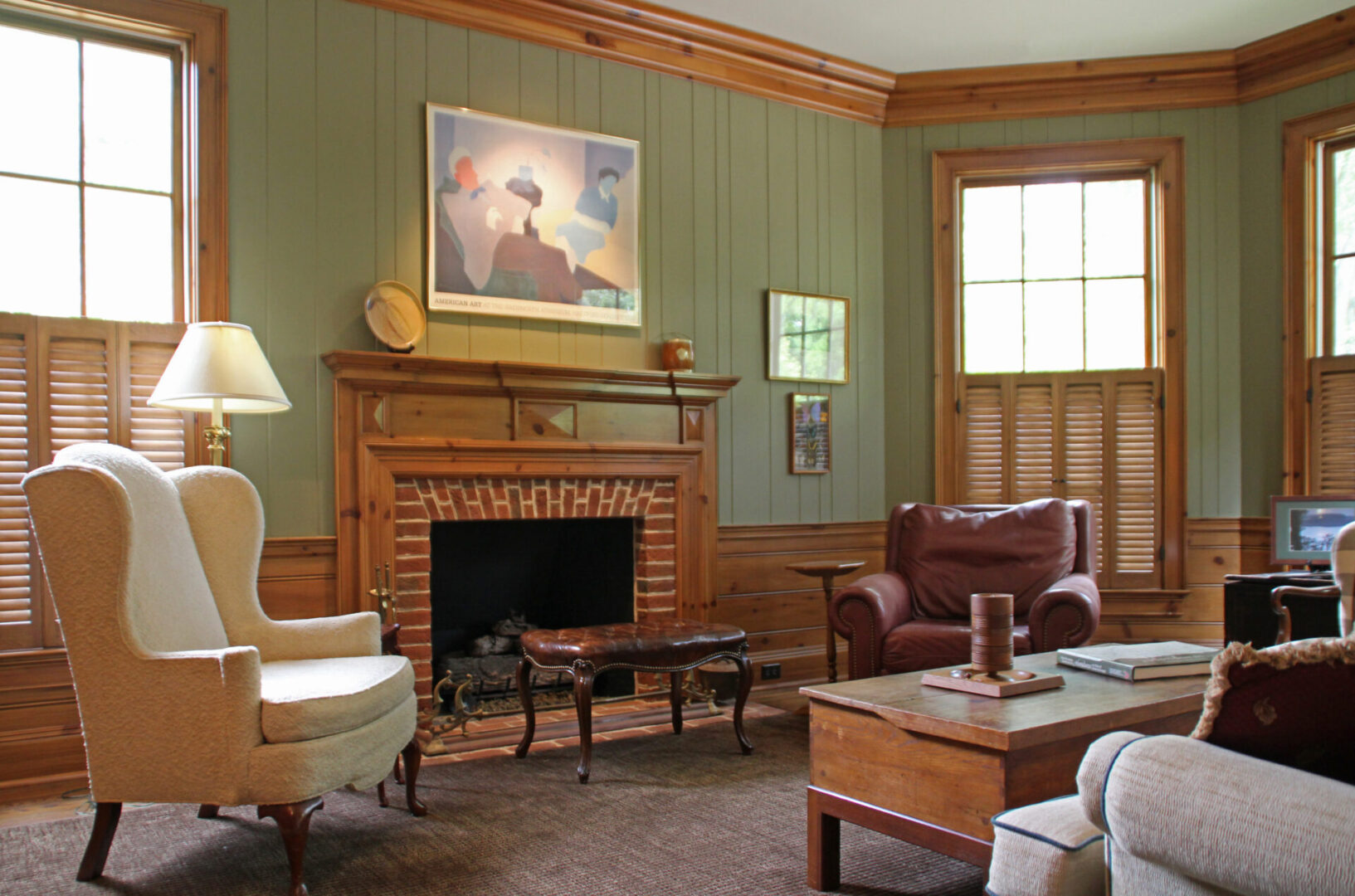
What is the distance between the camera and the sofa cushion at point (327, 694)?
2.46 meters

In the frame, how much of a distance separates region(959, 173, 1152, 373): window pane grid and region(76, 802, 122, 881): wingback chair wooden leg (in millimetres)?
4678

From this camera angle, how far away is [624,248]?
15.8 feet

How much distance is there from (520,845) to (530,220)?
2.82 meters

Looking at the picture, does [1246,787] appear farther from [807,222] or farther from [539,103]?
[807,222]

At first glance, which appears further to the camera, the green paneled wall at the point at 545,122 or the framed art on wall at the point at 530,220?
the framed art on wall at the point at 530,220

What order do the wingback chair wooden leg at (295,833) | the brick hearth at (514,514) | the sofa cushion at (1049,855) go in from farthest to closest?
the brick hearth at (514,514) → the wingback chair wooden leg at (295,833) → the sofa cushion at (1049,855)

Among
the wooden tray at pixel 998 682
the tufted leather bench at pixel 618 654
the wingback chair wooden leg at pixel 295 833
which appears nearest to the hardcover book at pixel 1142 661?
the wooden tray at pixel 998 682

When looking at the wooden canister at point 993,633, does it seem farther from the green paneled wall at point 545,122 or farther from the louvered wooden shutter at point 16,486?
the louvered wooden shutter at point 16,486

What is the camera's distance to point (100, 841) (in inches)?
101

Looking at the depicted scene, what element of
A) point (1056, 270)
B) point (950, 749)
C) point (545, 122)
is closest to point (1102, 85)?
point (1056, 270)

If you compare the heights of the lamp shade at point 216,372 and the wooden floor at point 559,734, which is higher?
the lamp shade at point 216,372

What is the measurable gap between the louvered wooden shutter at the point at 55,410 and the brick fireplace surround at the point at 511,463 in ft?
2.19

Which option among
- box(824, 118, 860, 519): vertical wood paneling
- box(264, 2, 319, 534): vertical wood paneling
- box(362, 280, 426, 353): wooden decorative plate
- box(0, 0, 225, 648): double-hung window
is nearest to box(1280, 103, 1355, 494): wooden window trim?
box(824, 118, 860, 519): vertical wood paneling

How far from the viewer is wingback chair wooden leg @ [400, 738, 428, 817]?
305cm
